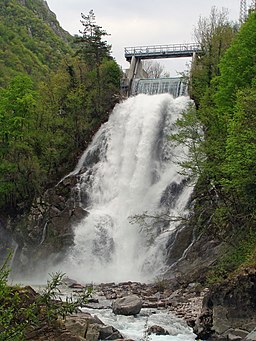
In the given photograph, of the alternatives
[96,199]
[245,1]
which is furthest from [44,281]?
[245,1]

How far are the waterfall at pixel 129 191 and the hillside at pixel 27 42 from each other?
81.7 ft

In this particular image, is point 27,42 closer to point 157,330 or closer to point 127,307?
point 127,307

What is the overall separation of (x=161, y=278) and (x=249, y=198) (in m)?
7.50

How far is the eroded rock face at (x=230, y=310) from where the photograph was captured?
14.3 m

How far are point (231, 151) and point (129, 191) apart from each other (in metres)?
13.8

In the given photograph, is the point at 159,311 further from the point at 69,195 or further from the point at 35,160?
the point at 35,160

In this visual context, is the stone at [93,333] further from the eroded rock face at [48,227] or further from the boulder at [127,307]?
the eroded rock face at [48,227]

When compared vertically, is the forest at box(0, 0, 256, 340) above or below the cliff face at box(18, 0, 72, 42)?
below

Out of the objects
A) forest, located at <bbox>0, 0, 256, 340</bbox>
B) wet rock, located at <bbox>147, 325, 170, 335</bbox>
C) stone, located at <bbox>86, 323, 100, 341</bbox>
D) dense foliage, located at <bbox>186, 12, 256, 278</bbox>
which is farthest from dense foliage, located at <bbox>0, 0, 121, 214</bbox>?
stone, located at <bbox>86, 323, 100, 341</bbox>

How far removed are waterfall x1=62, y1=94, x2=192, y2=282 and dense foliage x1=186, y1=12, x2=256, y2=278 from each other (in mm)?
2610

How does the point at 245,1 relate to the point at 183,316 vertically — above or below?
above

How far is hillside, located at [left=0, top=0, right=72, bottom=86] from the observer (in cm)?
6994

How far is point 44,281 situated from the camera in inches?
1112

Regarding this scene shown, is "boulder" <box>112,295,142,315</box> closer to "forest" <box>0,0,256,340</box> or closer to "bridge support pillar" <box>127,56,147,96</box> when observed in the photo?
"forest" <box>0,0,256,340</box>
